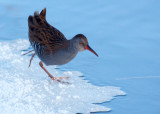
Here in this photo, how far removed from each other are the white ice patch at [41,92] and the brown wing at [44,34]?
39 centimetres

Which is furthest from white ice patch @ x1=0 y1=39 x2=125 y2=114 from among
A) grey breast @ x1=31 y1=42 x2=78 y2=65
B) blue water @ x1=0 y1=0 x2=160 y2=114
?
grey breast @ x1=31 y1=42 x2=78 y2=65

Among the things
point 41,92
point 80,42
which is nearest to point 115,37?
point 80,42

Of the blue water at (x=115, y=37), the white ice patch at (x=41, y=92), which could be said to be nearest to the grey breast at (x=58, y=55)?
the white ice patch at (x=41, y=92)

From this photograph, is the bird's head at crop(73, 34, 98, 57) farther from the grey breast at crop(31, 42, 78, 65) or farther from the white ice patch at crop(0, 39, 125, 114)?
the white ice patch at crop(0, 39, 125, 114)

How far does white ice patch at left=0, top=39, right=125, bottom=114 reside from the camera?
320cm

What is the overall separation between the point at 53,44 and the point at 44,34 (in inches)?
6.7

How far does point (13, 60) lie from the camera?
4.18 m

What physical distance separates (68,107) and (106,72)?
84 cm

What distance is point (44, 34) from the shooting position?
383 cm

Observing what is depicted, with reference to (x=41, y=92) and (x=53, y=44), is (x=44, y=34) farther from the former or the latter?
(x=41, y=92)

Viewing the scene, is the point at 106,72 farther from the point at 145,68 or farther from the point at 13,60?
the point at 13,60

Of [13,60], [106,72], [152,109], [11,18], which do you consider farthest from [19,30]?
[152,109]

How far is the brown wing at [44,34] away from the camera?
3768 mm

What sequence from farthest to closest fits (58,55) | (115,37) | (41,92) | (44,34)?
1. (115,37)
2. (44,34)
3. (58,55)
4. (41,92)
